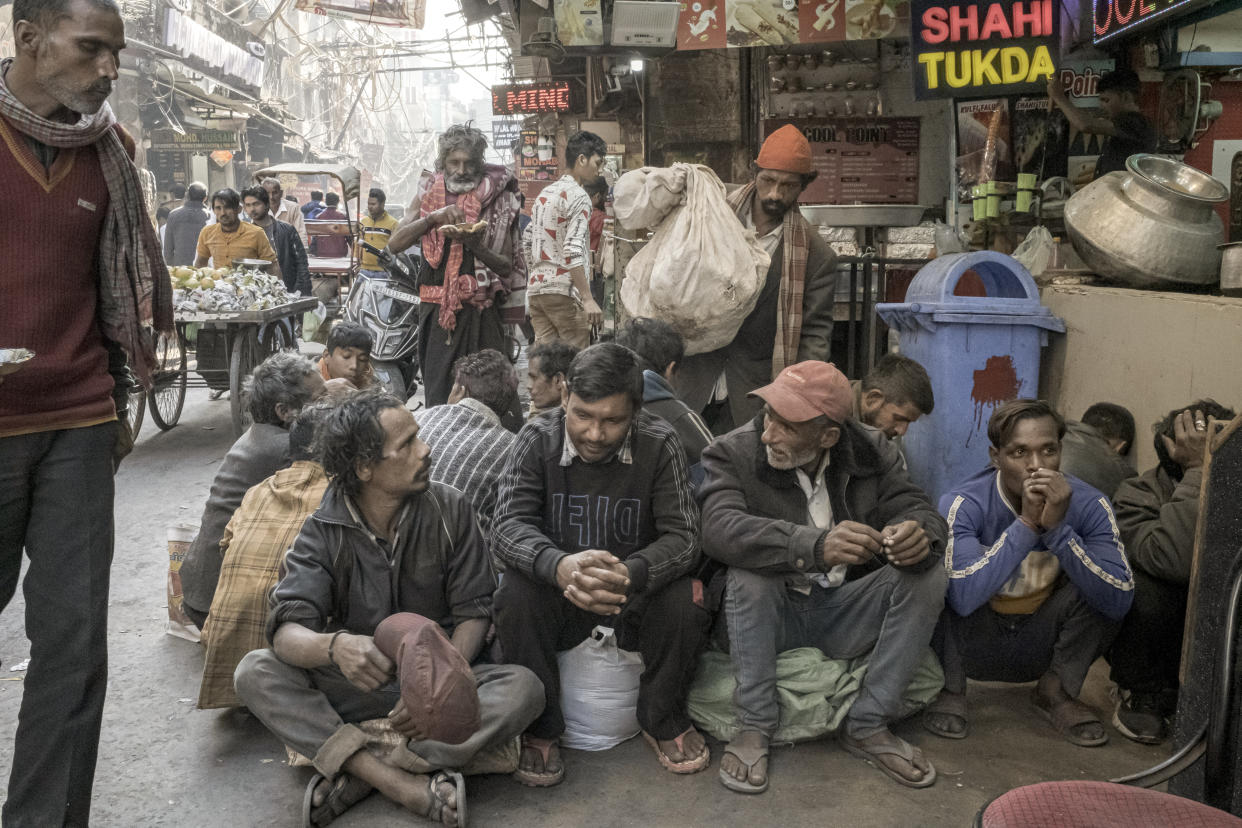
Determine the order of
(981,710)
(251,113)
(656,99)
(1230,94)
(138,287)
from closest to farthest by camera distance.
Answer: (138,287) → (981,710) → (1230,94) → (656,99) → (251,113)

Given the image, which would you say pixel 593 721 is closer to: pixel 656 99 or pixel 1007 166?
pixel 1007 166

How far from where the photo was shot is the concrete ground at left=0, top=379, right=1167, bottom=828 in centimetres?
307

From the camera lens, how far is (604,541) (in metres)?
3.41

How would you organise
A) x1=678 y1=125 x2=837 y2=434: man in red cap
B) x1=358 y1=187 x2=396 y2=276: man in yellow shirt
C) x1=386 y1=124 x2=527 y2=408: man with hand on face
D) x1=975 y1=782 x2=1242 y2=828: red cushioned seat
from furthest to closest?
x1=358 y1=187 x2=396 y2=276: man in yellow shirt → x1=386 y1=124 x2=527 y2=408: man with hand on face → x1=678 y1=125 x2=837 y2=434: man in red cap → x1=975 y1=782 x2=1242 y2=828: red cushioned seat

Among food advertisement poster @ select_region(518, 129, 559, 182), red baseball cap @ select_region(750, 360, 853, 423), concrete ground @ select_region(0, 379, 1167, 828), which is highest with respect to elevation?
food advertisement poster @ select_region(518, 129, 559, 182)

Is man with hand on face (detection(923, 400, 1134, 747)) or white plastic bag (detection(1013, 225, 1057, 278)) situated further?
white plastic bag (detection(1013, 225, 1057, 278))

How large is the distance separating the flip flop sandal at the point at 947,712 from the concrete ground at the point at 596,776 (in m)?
0.03

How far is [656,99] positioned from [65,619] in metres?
9.48

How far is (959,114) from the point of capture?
8.52 m

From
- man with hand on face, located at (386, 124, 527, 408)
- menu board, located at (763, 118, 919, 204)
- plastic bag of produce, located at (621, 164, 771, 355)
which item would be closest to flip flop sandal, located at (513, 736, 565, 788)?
plastic bag of produce, located at (621, 164, 771, 355)

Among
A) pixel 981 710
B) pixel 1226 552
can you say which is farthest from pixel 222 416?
pixel 1226 552

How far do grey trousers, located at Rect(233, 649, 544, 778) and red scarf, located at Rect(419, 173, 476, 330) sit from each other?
118 inches

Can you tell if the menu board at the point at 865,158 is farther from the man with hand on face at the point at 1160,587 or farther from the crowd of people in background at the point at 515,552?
the man with hand on face at the point at 1160,587

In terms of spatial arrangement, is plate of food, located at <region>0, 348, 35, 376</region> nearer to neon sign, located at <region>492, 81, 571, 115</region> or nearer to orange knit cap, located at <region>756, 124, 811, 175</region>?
orange knit cap, located at <region>756, 124, 811, 175</region>
